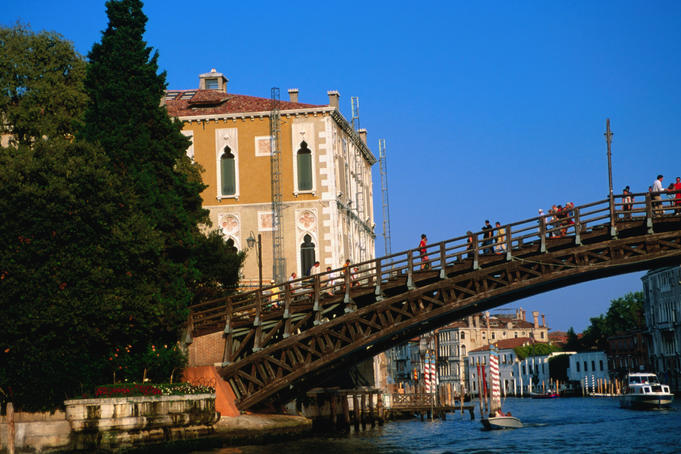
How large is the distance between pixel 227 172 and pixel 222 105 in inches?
154

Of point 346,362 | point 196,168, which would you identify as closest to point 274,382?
A: point 346,362

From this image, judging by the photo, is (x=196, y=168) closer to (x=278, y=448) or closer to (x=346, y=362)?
(x=346, y=362)

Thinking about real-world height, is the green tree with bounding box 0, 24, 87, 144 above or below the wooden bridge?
above

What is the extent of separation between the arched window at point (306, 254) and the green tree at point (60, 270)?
17949 mm

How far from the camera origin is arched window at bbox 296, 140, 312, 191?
46.0 meters

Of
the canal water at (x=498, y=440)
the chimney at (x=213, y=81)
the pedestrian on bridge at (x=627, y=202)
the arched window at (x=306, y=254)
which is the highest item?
the chimney at (x=213, y=81)

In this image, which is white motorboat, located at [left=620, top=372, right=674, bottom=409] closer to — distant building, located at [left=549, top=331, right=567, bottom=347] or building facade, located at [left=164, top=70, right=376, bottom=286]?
building facade, located at [left=164, top=70, right=376, bottom=286]

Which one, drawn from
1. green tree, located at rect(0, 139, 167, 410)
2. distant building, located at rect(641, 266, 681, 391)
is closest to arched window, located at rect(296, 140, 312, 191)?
green tree, located at rect(0, 139, 167, 410)

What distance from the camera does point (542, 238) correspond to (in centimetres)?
2986

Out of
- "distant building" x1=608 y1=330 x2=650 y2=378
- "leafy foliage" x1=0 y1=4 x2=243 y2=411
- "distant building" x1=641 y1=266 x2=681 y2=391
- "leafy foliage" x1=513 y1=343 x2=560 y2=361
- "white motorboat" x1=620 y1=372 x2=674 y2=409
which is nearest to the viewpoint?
"leafy foliage" x1=0 y1=4 x2=243 y2=411

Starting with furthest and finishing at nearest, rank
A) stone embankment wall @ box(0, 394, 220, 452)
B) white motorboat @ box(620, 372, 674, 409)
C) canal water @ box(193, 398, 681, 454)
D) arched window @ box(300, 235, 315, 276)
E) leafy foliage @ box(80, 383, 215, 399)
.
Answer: white motorboat @ box(620, 372, 674, 409) < arched window @ box(300, 235, 315, 276) < canal water @ box(193, 398, 681, 454) < leafy foliage @ box(80, 383, 215, 399) < stone embankment wall @ box(0, 394, 220, 452)

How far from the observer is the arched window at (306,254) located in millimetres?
45531

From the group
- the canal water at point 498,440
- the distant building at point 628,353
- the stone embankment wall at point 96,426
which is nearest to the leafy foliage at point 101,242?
the stone embankment wall at point 96,426

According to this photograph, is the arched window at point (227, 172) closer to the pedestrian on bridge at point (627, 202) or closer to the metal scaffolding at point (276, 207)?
the metal scaffolding at point (276, 207)
